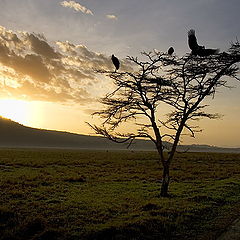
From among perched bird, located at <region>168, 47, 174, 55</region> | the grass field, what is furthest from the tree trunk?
perched bird, located at <region>168, 47, 174, 55</region>

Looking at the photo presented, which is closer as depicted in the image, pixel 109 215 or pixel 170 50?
pixel 109 215

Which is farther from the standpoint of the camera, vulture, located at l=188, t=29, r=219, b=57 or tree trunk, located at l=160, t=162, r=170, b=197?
tree trunk, located at l=160, t=162, r=170, b=197

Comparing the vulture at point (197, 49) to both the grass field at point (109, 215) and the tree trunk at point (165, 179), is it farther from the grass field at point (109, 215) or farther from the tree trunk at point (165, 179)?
the grass field at point (109, 215)

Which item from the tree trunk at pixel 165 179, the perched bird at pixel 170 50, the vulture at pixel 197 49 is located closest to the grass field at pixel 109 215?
the tree trunk at pixel 165 179

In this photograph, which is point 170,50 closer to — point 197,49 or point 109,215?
point 197,49

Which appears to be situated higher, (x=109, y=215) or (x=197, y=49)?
(x=197, y=49)

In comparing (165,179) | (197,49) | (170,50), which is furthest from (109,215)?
(170,50)

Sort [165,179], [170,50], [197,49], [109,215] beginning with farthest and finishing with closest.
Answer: [165,179], [170,50], [197,49], [109,215]

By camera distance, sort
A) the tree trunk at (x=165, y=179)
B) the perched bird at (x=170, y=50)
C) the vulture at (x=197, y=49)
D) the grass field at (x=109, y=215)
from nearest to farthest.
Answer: the grass field at (x=109, y=215) < the vulture at (x=197, y=49) < the perched bird at (x=170, y=50) < the tree trunk at (x=165, y=179)

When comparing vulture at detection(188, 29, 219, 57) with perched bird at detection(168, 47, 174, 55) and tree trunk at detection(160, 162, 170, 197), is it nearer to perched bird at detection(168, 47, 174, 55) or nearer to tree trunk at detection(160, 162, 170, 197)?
perched bird at detection(168, 47, 174, 55)

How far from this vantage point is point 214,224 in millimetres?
11727

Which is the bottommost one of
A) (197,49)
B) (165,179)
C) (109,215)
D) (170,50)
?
(109,215)

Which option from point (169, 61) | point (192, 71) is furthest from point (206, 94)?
point (169, 61)

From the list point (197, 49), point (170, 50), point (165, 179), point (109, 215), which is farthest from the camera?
point (165, 179)
